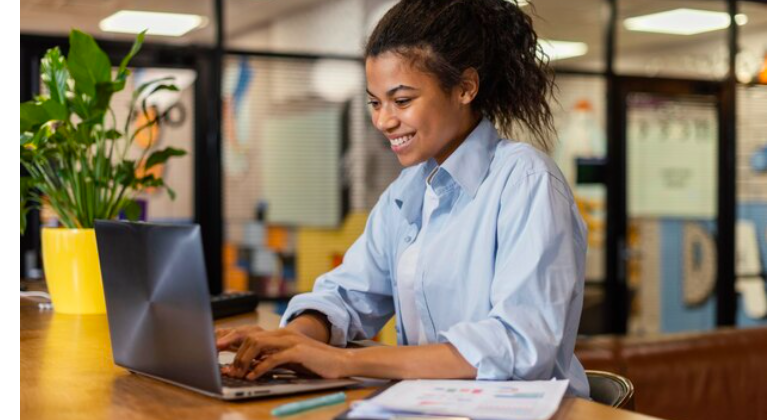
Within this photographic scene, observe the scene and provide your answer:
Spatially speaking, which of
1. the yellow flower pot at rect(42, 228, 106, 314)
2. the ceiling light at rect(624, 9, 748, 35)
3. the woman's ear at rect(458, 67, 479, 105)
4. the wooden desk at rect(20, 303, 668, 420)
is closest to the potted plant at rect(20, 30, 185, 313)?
the yellow flower pot at rect(42, 228, 106, 314)

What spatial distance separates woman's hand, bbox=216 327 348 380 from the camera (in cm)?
146

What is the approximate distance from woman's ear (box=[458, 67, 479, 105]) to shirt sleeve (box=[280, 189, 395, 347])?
29cm

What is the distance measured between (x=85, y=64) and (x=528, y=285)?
4.39 ft

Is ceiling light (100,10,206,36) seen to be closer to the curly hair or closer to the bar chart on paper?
the curly hair

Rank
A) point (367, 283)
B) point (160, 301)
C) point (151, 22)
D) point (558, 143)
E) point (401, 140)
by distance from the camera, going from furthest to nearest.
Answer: point (558, 143) → point (151, 22) → point (367, 283) → point (401, 140) → point (160, 301)

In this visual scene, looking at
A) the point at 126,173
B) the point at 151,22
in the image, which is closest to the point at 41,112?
the point at 126,173

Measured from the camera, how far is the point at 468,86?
1.83 m

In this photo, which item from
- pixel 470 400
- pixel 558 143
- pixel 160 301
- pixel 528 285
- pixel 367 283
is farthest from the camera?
pixel 558 143

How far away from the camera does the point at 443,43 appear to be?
5.87 ft

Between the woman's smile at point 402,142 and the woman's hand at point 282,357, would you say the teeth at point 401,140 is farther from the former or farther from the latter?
the woman's hand at point 282,357

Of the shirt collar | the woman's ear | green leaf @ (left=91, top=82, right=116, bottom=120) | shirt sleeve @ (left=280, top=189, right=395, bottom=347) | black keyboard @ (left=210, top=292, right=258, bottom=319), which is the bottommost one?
black keyboard @ (left=210, top=292, right=258, bottom=319)

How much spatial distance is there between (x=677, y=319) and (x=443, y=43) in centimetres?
528

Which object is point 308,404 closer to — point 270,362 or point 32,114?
point 270,362

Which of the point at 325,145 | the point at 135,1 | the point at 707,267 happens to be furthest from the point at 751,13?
the point at 135,1
